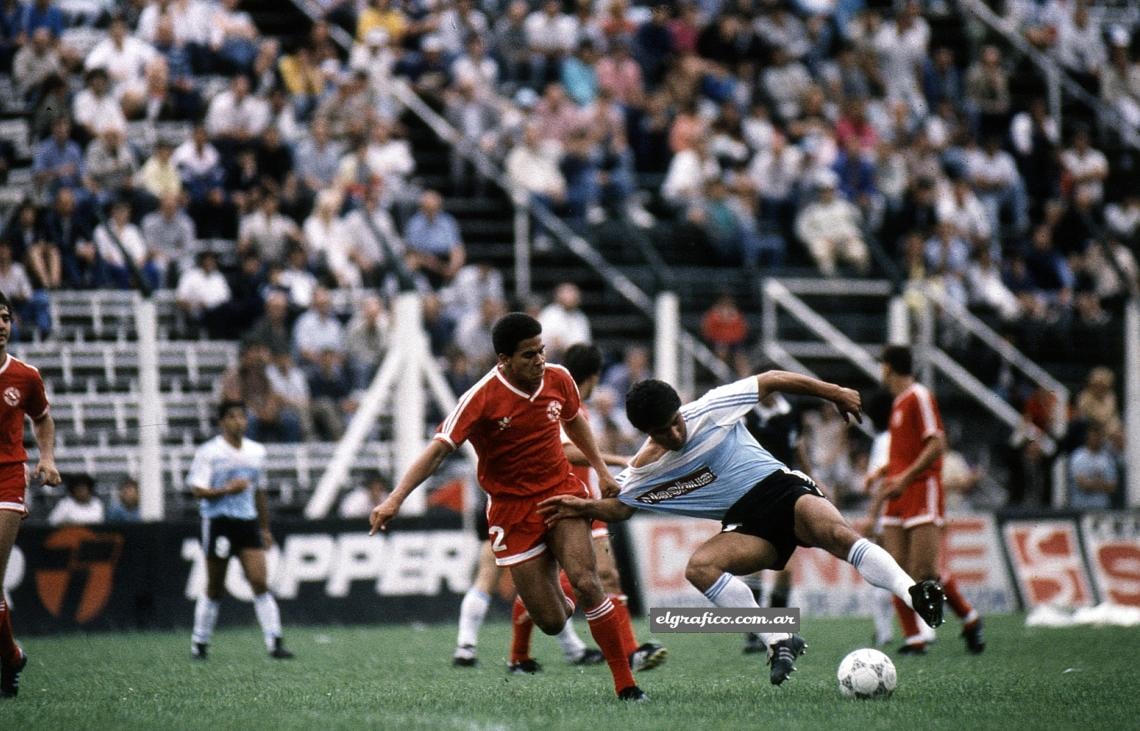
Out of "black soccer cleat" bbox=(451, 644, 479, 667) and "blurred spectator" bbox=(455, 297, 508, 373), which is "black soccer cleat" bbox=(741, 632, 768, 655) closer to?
"black soccer cleat" bbox=(451, 644, 479, 667)

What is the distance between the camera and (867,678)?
995cm

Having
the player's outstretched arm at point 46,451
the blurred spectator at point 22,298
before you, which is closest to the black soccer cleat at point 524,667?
the player's outstretched arm at point 46,451

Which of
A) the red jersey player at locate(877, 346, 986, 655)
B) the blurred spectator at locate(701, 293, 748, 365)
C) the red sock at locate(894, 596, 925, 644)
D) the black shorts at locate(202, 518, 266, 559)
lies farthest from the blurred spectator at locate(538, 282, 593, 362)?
the red sock at locate(894, 596, 925, 644)

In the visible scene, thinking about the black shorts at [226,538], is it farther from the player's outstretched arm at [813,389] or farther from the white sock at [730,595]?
the player's outstretched arm at [813,389]

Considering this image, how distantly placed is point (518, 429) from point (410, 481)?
2.74ft

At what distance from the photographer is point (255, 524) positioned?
50.5 feet

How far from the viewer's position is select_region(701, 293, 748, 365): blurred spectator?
861 inches

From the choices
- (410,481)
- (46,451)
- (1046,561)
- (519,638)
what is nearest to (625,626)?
(519,638)

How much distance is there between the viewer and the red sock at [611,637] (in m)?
9.84

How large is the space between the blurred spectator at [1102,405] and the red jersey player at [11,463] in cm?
1503

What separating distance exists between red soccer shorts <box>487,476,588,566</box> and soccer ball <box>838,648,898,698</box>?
75.2 inches

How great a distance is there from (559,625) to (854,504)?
11.8m

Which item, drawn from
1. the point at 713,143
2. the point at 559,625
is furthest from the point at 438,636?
the point at 713,143
